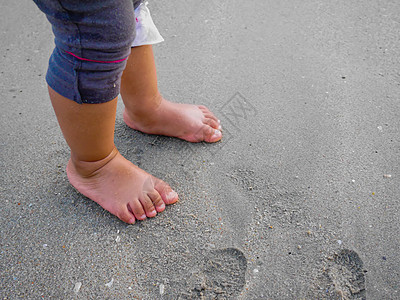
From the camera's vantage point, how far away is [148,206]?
1180mm

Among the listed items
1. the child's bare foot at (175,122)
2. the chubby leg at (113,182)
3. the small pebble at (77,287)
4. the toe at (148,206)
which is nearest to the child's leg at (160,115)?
the child's bare foot at (175,122)

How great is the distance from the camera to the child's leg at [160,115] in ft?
4.37

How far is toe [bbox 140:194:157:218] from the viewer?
1.18 metres

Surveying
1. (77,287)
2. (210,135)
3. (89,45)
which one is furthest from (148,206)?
(89,45)

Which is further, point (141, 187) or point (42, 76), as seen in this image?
point (42, 76)

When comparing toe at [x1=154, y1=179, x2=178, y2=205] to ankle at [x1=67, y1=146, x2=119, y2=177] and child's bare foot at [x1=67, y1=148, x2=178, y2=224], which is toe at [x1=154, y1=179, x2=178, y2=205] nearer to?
child's bare foot at [x1=67, y1=148, x2=178, y2=224]

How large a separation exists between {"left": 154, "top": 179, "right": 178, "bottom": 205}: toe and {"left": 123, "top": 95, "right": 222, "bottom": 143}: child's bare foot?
30cm

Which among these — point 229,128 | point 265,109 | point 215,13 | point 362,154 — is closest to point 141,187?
point 229,128

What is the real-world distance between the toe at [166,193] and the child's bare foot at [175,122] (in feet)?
0.97

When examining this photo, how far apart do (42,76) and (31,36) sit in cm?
44

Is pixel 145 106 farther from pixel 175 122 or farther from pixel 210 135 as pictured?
pixel 210 135

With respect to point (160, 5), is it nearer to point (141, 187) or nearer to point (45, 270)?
point (141, 187)

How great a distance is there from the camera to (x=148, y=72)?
1.30 meters

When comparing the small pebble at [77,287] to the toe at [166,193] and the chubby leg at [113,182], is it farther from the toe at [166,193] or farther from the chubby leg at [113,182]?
the toe at [166,193]
